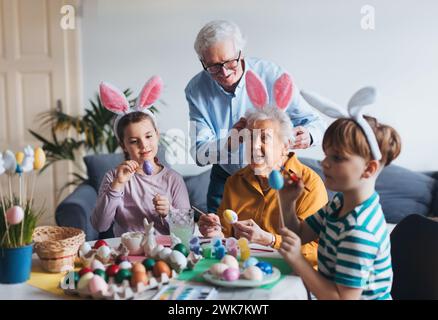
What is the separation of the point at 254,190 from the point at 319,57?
2.10 metres

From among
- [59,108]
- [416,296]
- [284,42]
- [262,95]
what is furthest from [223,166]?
[59,108]

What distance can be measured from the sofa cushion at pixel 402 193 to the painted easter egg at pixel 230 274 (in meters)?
2.16

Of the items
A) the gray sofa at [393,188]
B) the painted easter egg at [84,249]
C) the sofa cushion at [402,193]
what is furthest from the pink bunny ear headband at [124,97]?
the sofa cushion at [402,193]

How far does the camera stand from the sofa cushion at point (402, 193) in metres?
3.55

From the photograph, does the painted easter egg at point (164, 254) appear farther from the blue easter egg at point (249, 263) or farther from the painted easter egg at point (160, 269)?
the blue easter egg at point (249, 263)

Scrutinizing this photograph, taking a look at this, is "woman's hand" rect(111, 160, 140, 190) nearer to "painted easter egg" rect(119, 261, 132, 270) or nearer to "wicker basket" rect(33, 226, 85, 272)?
"wicker basket" rect(33, 226, 85, 272)

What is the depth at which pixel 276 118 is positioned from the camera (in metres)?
1.86

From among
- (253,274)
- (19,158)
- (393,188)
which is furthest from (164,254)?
(393,188)

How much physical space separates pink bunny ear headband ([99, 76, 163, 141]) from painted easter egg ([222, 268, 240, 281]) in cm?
80

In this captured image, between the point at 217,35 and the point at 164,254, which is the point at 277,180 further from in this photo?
the point at 217,35

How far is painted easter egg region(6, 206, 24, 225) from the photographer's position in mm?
1443

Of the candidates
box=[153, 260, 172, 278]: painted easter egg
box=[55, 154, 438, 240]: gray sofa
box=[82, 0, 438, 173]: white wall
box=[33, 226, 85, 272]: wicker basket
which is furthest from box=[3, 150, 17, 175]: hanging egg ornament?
box=[82, 0, 438, 173]: white wall

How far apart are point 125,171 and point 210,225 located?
0.38 m

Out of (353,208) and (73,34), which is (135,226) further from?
(73,34)
